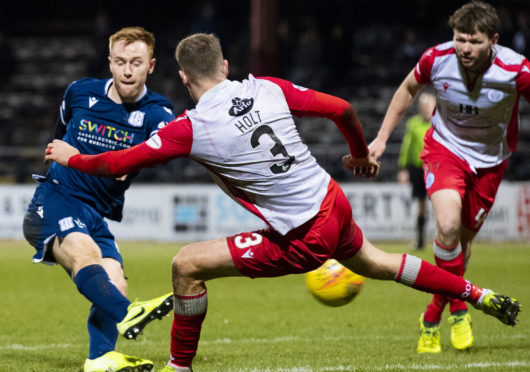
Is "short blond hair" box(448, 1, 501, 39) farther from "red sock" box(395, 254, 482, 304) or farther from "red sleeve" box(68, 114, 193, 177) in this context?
"red sleeve" box(68, 114, 193, 177)

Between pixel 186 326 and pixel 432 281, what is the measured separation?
1452 mm

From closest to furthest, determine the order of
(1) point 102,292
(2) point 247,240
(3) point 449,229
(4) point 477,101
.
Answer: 1. (2) point 247,240
2. (1) point 102,292
3. (3) point 449,229
4. (4) point 477,101

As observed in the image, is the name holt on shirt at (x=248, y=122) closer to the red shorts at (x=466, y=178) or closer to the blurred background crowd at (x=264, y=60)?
the red shorts at (x=466, y=178)

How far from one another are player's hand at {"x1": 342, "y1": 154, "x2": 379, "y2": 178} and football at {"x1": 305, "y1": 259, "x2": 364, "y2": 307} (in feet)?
2.43

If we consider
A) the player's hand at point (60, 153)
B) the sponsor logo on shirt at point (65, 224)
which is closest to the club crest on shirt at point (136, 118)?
the sponsor logo on shirt at point (65, 224)

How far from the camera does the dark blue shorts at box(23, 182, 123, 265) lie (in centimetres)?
493

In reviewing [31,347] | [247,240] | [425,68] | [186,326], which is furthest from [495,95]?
[31,347]

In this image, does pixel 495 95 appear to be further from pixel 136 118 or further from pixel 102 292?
pixel 102 292

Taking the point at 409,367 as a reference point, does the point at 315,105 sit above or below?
above

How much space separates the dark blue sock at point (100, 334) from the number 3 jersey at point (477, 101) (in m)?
2.69

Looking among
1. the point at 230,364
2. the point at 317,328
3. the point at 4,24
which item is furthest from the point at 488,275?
the point at 4,24

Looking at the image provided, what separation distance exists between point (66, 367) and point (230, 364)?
1.01 m

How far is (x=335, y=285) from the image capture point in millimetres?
5242

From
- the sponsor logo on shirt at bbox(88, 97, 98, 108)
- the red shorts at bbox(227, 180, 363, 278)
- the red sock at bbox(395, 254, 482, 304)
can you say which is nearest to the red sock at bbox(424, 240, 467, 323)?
the red sock at bbox(395, 254, 482, 304)
